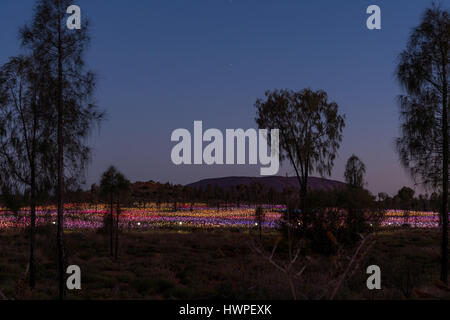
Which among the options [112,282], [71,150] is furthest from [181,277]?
[71,150]

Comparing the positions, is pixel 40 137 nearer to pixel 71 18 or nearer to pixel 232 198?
pixel 71 18

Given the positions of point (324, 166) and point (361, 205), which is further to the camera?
point (324, 166)

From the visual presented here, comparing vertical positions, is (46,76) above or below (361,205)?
above

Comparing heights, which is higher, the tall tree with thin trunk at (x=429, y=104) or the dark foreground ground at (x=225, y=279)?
the tall tree with thin trunk at (x=429, y=104)

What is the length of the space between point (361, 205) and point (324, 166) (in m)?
8.01

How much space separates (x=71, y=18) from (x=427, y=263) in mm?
20656

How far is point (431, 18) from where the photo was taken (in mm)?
15578

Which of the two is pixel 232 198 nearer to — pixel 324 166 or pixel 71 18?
pixel 324 166

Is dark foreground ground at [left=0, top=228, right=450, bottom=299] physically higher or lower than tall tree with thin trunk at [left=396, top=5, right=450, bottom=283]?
lower

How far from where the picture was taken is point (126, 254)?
85.8 feet

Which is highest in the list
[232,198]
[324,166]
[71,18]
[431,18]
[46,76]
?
[431,18]

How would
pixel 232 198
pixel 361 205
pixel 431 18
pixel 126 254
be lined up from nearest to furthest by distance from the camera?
pixel 431 18 → pixel 361 205 → pixel 126 254 → pixel 232 198
